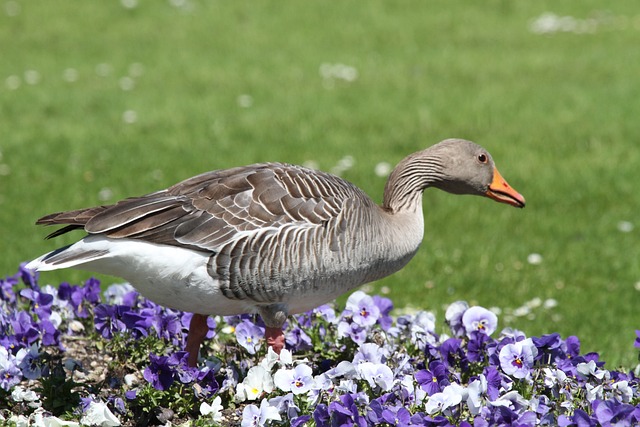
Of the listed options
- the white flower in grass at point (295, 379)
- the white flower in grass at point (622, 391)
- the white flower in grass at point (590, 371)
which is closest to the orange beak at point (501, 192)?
the white flower in grass at point (590, 371)

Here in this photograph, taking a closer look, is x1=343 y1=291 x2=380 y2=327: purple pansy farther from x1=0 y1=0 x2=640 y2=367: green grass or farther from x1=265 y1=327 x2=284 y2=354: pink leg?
x1=0 y1=0 x2=640 y2=367: green grass

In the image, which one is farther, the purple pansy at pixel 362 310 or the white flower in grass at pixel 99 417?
the purple pansy at pixel 362 310

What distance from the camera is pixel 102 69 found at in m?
13.7

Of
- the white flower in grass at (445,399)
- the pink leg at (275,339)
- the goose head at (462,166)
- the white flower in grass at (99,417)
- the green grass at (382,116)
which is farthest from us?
the green grass at (382,116)

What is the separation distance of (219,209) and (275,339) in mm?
748

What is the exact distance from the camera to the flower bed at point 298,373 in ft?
14.6

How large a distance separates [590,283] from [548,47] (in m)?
7.66

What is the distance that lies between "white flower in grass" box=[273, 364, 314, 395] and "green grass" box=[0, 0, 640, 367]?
8.62ft

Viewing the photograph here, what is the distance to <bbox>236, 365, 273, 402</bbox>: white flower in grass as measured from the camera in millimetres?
4777

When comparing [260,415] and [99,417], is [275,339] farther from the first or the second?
[99,417]

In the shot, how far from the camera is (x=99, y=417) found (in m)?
4.55

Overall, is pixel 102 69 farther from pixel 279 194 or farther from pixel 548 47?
pixel 279 194

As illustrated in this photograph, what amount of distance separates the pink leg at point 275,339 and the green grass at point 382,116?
2.56 meters

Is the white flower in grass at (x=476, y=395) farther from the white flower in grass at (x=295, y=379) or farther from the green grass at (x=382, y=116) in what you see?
the green grass at (x=382, y=116)
